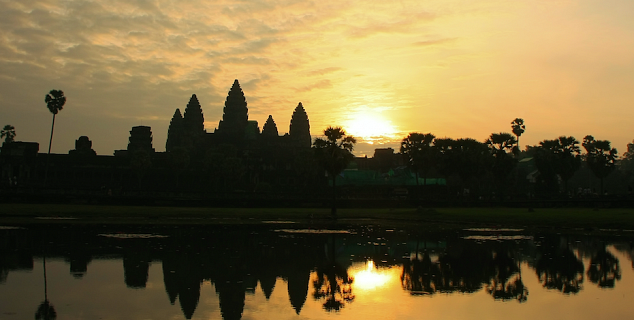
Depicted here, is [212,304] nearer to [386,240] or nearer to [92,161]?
[386,240]

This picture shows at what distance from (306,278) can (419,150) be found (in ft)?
234

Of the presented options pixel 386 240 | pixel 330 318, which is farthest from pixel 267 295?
pixel 386 240

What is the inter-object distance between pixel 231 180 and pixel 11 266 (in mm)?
92150

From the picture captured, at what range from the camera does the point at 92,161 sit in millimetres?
105875

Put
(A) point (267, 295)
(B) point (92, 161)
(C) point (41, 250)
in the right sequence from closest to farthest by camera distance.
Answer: (A) point (267, 295)
(C) point (41, 250)
(B) point (92, 161)

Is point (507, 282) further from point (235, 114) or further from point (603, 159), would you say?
point (235, 114)

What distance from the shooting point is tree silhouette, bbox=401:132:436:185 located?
279 feet

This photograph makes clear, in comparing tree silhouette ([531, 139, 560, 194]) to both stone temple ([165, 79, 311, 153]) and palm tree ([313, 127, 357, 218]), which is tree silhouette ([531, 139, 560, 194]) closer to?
palm tree ([313, 127, 357, 218])

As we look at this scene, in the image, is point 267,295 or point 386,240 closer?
point 267,295

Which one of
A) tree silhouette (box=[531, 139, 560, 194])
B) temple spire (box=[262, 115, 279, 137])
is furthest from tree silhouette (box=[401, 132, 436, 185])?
temple spire (box=[262, 115, 279, 137])

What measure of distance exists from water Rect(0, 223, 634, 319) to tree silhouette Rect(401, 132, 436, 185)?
195 ft

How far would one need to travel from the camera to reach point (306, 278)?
51.5 feet

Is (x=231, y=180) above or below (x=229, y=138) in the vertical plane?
below

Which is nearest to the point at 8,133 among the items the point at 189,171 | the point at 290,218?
the point at 189,171
